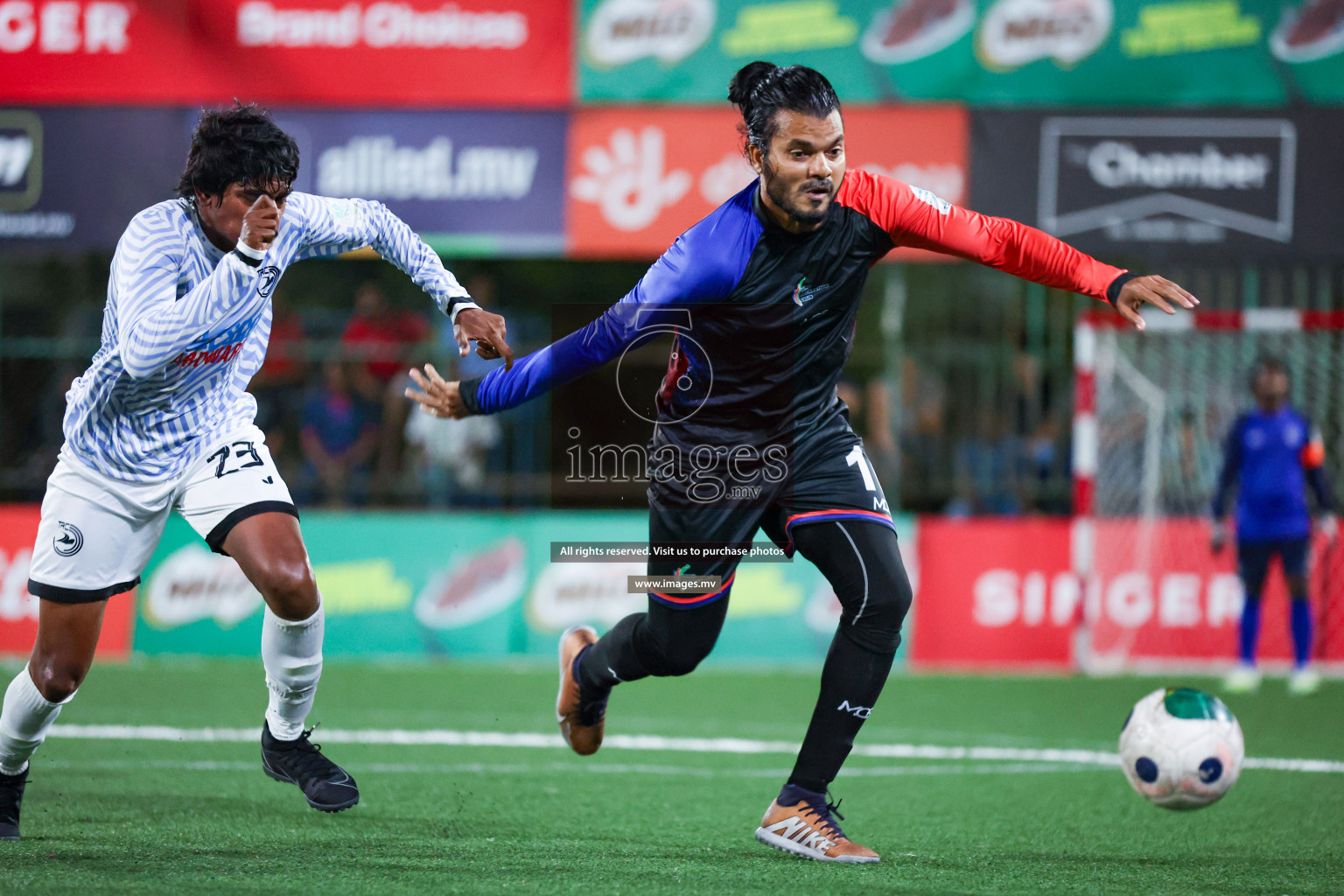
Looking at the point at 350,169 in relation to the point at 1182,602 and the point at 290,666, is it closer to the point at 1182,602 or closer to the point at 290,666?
the point at 290,666

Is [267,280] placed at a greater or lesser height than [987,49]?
lesser

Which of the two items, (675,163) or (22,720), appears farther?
(675,163)

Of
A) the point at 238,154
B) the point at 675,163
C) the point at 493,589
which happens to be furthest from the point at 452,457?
the point at 238,154

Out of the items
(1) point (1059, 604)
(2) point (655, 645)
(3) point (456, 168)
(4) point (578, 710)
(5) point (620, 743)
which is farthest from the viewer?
(1) point (1059, 604)

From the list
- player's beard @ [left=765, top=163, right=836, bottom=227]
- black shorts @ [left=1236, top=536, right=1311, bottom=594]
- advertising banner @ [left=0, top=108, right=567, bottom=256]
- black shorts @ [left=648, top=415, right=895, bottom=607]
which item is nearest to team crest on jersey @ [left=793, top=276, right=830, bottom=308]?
player's beard @ [left=765, top=163, right=836, bottom=227]

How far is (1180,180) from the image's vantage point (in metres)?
10.9

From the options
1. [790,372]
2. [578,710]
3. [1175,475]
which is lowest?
[578,710]

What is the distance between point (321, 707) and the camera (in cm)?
870

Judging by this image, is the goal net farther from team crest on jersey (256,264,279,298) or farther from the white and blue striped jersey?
team crest on jersey (256,264,279,298)

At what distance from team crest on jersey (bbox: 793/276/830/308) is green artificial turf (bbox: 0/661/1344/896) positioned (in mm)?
1802

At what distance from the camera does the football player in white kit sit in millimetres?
4676

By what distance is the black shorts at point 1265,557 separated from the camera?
1033cm

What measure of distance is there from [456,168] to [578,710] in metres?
6.33

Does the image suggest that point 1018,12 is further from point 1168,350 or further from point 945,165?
point 1168,350
